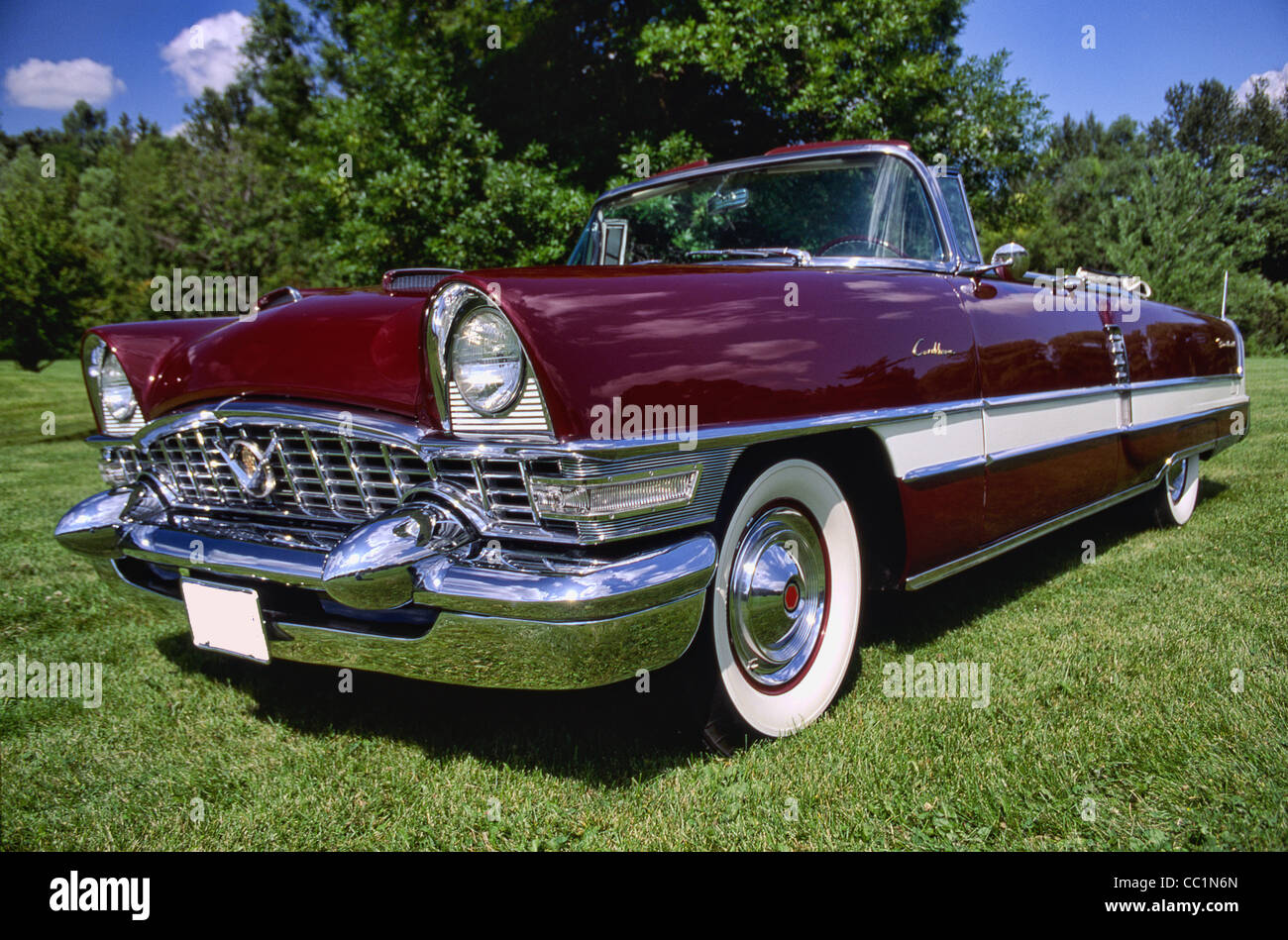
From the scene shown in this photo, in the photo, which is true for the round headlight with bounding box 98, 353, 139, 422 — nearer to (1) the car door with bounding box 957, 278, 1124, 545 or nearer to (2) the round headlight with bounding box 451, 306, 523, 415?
(2) the round headlight with bounding box 451, 306, 523, 415

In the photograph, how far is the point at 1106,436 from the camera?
343cm

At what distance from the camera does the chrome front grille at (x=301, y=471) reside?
198 centimetres

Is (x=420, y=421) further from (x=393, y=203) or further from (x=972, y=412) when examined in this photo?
→ (x=393, y=203)

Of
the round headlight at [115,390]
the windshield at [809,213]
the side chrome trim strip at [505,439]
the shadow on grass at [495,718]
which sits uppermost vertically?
the windshield at [809,213]

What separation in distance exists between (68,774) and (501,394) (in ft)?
4.97

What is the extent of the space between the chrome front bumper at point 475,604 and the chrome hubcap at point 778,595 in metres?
0.29

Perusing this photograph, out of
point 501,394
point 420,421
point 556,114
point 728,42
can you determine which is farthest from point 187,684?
point 556,114

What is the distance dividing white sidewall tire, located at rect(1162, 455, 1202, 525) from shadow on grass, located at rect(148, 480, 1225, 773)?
5.04 ft

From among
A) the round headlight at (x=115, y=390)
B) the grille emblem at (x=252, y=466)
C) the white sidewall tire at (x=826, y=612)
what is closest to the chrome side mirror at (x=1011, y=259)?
the white sidewall tire at (x=826, y=612)

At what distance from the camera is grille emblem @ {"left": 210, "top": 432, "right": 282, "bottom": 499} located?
217 cm

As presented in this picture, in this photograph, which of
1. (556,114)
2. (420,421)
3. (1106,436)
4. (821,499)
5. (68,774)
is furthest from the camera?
(556,114)

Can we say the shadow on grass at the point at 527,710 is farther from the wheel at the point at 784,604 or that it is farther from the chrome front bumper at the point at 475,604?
the chrome front bumper at the point at 475,604

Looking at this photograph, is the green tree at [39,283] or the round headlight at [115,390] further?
the green tree at [39,283]

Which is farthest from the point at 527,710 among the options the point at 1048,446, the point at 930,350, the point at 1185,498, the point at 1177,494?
the point at 1185,498
